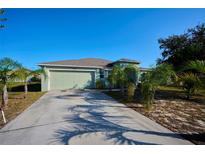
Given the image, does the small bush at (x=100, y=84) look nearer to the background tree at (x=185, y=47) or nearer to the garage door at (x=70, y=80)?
the garage door at (x=70, y=80)

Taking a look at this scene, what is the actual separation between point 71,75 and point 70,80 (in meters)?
0.59

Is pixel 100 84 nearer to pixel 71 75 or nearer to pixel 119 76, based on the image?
pixel 71 75

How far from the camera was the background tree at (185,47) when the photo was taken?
582 inches

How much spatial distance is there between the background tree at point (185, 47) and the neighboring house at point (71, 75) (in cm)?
526

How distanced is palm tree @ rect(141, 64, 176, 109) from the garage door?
11.0 meters

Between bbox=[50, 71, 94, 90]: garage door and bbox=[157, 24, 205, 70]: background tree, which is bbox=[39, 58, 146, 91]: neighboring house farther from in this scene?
bbox=[157, 24, 205, 70]: background tree

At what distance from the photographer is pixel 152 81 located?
430 inches

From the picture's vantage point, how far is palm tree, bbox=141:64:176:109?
1080 cm

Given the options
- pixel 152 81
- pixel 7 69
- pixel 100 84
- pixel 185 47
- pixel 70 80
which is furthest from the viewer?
pixel 100 84

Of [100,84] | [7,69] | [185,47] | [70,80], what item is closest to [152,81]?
[185,47]

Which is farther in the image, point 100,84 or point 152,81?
point 100,84

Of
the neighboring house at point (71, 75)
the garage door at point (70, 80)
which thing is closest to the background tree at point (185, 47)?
the neighboring house at point (71, 75)
